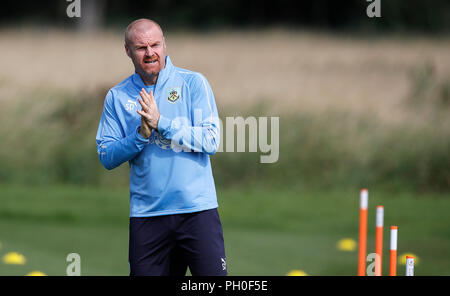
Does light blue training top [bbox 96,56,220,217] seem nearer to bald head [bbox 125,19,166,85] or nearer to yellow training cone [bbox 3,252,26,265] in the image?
bald head [bbox 125,19,166,85]

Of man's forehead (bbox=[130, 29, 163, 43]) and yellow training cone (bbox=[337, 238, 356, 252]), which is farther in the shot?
yellow training cone (bbox=[337, 238, 356, 252])

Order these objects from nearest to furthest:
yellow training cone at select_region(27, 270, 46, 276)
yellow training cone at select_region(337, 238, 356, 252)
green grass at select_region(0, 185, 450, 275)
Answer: yellow training cone at select_region(27, 270, 46, 276)
green grass at select_region(0, 185, 450, 275)
yellow training cone at select_region(337, 238, 356, 252)

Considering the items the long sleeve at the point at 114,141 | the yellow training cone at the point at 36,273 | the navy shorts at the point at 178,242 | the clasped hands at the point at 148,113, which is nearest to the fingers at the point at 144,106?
the clasped hands at the point at 148,113

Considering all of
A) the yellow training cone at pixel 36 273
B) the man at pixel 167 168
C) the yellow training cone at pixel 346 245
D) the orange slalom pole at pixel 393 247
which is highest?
the man at pixel 167 168

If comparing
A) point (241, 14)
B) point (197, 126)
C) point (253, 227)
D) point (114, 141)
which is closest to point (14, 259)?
point (253, 227)

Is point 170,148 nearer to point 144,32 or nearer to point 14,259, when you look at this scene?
point 144,32

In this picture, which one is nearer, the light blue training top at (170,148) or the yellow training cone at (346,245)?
the light blue training top at (170,148)

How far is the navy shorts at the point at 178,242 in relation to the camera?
11.1 ft

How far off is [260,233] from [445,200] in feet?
8.92

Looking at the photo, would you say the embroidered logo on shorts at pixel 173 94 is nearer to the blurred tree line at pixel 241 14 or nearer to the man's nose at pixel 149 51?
the man's nose at pixel 149 51

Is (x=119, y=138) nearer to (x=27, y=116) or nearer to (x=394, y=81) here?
(x=27, y=116)

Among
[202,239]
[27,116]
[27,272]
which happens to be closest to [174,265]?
[202,239]

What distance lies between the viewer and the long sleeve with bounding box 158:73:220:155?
3273 millimetres

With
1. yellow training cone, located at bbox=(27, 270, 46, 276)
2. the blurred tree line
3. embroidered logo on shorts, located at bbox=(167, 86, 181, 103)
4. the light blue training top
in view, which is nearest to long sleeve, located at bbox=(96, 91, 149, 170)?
the light blue training top
